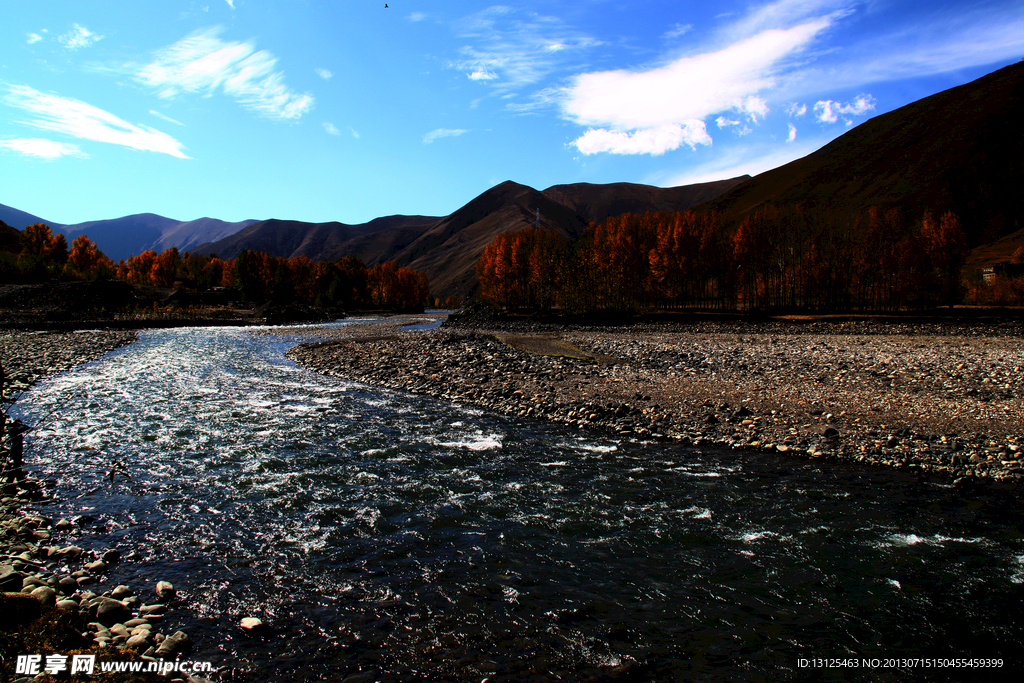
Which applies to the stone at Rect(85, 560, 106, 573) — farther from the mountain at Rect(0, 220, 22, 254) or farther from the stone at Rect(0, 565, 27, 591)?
the mountain at Rect(0, 220, 22, 254)

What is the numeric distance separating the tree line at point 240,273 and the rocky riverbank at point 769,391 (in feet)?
390

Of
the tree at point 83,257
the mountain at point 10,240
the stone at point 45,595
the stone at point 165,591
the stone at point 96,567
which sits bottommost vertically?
the stone at point 165,591

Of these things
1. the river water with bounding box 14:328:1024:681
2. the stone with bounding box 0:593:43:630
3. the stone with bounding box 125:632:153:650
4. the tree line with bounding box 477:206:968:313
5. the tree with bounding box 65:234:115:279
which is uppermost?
the tree with bounding box 65:234:115:279

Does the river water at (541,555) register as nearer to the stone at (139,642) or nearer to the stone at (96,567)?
the stone at (96,567)

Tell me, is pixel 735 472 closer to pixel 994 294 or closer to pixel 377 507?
pixel 377 507

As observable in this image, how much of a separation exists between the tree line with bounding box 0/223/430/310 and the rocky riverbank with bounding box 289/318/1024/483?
11893cm

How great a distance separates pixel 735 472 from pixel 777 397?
949cm

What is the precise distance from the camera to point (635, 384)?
84.0ft

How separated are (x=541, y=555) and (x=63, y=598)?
7620mm

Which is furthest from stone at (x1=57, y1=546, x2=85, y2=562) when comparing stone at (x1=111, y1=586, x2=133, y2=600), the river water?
stone at (x1=111, y1=586, x2=133, y2=600)

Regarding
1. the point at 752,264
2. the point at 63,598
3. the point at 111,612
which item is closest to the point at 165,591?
the point at 111,612

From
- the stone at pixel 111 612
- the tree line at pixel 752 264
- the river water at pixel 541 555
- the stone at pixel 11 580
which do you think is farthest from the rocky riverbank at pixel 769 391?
the tree line at pixel 752 264

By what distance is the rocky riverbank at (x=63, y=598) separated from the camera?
18.4 feet

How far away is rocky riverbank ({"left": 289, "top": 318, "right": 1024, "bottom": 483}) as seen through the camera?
50.1 ft
